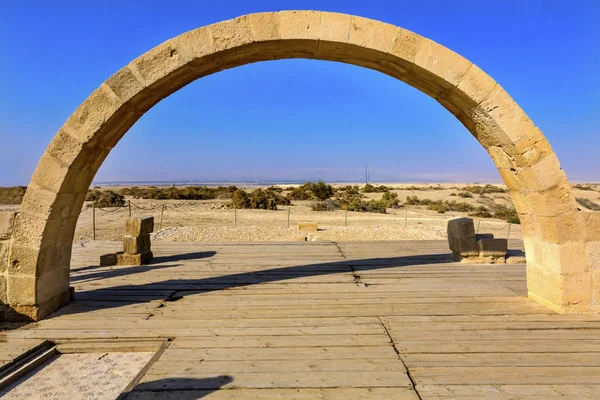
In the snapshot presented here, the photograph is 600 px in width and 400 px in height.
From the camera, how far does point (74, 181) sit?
4.67 m

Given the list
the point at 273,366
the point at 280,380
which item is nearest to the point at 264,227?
the point at 273,366

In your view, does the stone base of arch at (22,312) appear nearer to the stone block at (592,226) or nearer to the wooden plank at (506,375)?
the wooden plank at (506,375)

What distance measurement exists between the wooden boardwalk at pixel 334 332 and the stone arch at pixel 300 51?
1.86 feet

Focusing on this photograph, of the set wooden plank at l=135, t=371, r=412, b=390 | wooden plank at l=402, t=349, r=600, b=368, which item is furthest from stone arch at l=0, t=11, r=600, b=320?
wooden plank at l=135, t=371, r=412, b=390

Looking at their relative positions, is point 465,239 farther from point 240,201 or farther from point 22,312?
point 240,201

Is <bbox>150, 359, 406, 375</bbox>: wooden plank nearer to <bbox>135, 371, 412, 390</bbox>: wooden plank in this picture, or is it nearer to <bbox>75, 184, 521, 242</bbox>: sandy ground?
<bbox>135, 371, 412, 390</bbox>: wooden plank

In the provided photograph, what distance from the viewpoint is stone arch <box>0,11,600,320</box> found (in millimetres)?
4234

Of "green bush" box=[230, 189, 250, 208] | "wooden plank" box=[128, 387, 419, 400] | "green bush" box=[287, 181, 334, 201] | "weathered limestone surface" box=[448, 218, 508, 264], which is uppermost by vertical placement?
"green bush" box=[287, 181, 334, 201]

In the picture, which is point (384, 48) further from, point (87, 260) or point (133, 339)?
point (87, 260)

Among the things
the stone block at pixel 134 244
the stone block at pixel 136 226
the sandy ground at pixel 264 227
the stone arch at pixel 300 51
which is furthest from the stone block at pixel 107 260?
the sandy ground at pixel 264 227

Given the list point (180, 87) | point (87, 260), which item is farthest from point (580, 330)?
point (87, 260)

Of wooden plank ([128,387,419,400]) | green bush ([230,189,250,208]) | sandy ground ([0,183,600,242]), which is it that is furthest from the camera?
green bush ([230,189,250,208])

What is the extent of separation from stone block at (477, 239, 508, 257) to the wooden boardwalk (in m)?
0.49

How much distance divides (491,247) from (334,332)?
4721 mm
